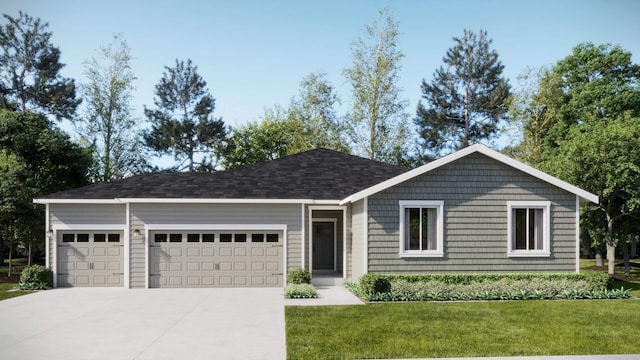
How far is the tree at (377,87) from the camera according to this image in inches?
1383

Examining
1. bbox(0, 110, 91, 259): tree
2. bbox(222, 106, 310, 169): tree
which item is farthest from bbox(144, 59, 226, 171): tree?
bbox(0, 110, 91, 259): tree

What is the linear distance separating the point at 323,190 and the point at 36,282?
10.6 meters

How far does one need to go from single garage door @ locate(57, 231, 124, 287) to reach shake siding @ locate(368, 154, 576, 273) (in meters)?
9.34

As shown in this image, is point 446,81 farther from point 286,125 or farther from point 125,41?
point 125,41

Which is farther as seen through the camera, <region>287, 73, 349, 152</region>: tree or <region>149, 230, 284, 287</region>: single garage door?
<region>287, 73, 349, 152</region>: tree

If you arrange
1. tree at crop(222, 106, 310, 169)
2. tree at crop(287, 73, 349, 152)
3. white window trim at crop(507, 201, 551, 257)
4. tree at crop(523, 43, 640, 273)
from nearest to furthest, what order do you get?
white window trim at crop(507, 201, 551, 257)
tree at crop(523, 43, 640, 273)
tree at crop(287, 73, 349, 152)
tree at crop(222, 106, 310, 169)

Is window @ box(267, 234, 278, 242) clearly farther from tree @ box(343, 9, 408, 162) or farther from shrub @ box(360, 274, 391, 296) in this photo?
tree @ box(343, 9, 408, 162)

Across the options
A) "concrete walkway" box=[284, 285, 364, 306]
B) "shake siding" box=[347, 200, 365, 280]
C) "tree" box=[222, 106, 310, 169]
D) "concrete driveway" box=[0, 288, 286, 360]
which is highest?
"tree" box=[222, 106, 310, 169]

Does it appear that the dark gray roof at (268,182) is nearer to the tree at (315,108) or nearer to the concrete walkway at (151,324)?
the concrete walkway at (151,324)

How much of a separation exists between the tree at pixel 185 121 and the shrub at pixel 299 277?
28389 millimetres

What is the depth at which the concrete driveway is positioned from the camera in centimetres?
997

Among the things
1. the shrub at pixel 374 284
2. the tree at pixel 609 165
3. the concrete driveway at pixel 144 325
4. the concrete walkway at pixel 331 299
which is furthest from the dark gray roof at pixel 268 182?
the tree at pixel 609 165

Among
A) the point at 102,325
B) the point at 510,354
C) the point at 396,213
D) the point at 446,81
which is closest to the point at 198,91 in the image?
the point at 446,81

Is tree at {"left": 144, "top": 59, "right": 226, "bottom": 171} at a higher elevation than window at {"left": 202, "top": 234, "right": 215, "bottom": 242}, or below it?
higher
